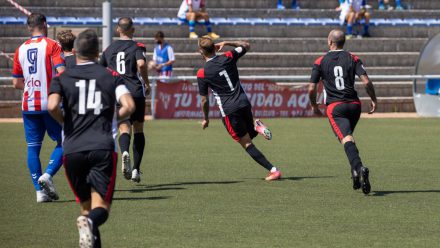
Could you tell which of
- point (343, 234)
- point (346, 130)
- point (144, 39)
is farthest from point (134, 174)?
point (144, 39)

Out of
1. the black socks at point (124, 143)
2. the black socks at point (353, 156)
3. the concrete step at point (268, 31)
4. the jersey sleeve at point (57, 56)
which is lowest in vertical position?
the concrete step at point (268, 31)

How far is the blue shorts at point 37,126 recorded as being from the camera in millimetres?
11281

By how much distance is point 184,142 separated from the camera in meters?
19.4

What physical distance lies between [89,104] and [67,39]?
13.3 ft

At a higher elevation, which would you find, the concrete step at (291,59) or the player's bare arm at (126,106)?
the player's bare arm at (126,106)

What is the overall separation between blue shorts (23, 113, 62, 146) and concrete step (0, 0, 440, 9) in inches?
755

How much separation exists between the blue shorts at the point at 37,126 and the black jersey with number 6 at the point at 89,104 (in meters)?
3.71

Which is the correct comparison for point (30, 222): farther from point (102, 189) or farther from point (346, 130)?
point (346, 130)

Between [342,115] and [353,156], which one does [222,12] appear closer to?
[342,115]

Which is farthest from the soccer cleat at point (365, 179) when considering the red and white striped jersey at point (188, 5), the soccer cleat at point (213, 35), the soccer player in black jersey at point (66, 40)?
the red and white striped jersey at point (188, 5)

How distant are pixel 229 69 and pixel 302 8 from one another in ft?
65.7

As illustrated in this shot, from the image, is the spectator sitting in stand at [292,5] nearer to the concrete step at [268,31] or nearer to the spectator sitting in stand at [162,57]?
the concrete step at [268,31]

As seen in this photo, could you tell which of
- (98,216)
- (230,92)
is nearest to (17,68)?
(230,92)

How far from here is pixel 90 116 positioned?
757 centimetres
